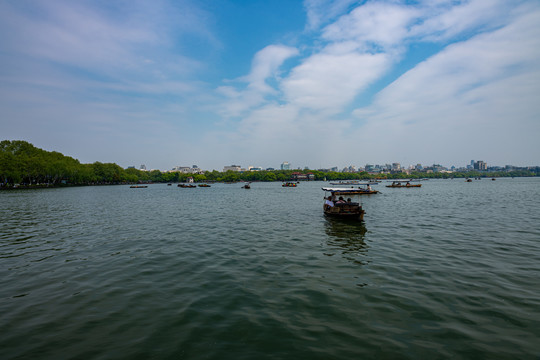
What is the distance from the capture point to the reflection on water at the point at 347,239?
15.1m

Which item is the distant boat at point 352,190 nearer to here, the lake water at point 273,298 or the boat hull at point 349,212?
the boat hull at point 349,212

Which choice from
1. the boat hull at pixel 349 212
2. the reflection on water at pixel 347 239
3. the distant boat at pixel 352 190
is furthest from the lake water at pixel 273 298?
the distant boat at pixel 352 190

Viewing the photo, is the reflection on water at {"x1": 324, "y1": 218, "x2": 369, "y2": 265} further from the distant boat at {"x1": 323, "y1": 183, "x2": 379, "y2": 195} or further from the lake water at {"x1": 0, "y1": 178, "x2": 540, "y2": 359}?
the distant boat at {"x1": 323, "y1": 183, "x2": 379, "y2": 195}

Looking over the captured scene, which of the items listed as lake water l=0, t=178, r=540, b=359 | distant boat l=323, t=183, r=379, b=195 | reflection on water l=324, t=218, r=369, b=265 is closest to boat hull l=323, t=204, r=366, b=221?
reflection on water l=324, t=218, r=369, b=265

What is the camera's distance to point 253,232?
2164cm

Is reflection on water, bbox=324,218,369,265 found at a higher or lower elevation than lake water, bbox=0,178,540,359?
lower

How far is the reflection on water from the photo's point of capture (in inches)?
594

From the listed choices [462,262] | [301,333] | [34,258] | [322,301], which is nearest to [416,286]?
[322,301]

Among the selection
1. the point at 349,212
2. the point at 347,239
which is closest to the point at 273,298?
the point at 347,239

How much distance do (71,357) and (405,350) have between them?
28.5 feet

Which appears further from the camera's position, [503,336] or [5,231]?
[5,231]

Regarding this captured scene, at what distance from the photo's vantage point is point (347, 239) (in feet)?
62.7

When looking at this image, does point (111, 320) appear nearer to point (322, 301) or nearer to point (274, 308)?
point (274, 308)

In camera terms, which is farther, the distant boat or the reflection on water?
the distant boat
